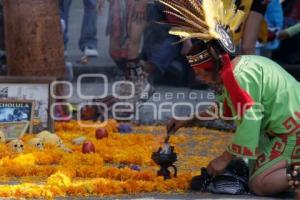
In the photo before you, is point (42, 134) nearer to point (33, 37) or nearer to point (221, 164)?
point (33, 37)

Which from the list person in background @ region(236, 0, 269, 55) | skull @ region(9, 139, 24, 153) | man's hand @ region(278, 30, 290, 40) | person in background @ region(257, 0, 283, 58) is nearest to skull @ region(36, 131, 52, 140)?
skull @ region(9, 139, 24, 153)

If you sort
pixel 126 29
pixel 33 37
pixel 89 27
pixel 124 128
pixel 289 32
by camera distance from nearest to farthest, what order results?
1. pixel 33 37
2. pixel 124 128
3. pixel 289 32
4. pixel 126 29
5. pixel 89 27

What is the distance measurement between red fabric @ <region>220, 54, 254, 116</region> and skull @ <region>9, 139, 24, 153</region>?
2.01 metres

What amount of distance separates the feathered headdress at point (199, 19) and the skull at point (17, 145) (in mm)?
1786

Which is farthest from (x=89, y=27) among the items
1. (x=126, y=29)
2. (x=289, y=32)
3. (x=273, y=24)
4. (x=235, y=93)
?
(x=235, y=93)

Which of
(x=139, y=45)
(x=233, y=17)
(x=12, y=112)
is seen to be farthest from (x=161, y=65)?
(x=233, y=17)

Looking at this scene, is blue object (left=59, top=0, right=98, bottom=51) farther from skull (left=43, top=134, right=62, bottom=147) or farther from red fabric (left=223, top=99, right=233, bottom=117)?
red fabric (left=223, top=99, right=233, bottom=117)

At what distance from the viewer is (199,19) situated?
17.8ft

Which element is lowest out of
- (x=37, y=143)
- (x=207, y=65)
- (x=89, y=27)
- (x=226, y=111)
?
(x=37, y=143)

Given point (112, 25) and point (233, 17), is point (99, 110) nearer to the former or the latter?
point (112, 25)

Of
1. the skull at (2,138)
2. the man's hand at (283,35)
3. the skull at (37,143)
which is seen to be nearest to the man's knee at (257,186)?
the skull at (37,143)

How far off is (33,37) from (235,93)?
2.91m

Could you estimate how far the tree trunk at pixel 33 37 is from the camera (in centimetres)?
764

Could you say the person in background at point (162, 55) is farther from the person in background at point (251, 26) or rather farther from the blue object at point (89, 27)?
the person in background at point (251, 26)
